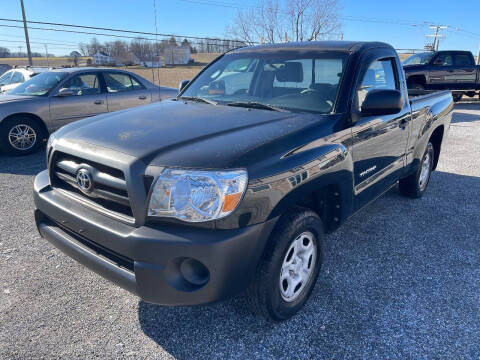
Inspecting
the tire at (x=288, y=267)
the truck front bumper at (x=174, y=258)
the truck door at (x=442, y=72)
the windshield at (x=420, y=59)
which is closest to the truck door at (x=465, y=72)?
the truck door at (x=442, y=72)

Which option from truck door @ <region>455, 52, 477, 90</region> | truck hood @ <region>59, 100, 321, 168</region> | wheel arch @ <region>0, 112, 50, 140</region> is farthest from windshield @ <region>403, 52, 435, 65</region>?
truck hood @ <region>59, 100, 321, 168</region>

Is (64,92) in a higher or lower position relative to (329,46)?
lower

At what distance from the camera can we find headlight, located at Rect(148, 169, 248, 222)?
1.86m

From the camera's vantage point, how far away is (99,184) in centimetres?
213

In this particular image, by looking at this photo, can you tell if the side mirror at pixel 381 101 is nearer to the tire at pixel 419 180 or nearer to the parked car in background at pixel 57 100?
the tire at pixel 419 180

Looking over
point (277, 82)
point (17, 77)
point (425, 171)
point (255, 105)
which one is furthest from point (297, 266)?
point (17, 77)

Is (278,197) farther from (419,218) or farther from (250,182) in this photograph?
(419,218)

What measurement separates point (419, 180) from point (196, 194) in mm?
3558

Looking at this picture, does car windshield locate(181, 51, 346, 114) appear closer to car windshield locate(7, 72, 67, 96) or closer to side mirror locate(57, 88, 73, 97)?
side mirror locate(57, 88, 73, 97)

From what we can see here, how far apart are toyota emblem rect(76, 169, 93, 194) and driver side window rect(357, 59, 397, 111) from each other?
6.52 feet

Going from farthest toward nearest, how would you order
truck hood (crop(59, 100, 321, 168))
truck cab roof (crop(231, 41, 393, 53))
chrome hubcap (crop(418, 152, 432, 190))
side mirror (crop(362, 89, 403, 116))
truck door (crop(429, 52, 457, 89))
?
truck door (crop(429, 52, 457, 89))
chrome hubcap (crop(418, 152, 432, 190))
truck cab roof (crop(231, 41, 393, 53))
side mirror (crop(362, 89, 403, 116))
truck hood (crop(59, 100, 321, 168))

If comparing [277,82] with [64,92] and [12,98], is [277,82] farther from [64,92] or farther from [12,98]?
[12,98]

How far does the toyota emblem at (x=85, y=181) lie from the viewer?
213 cm

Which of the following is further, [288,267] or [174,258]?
[288,267]
